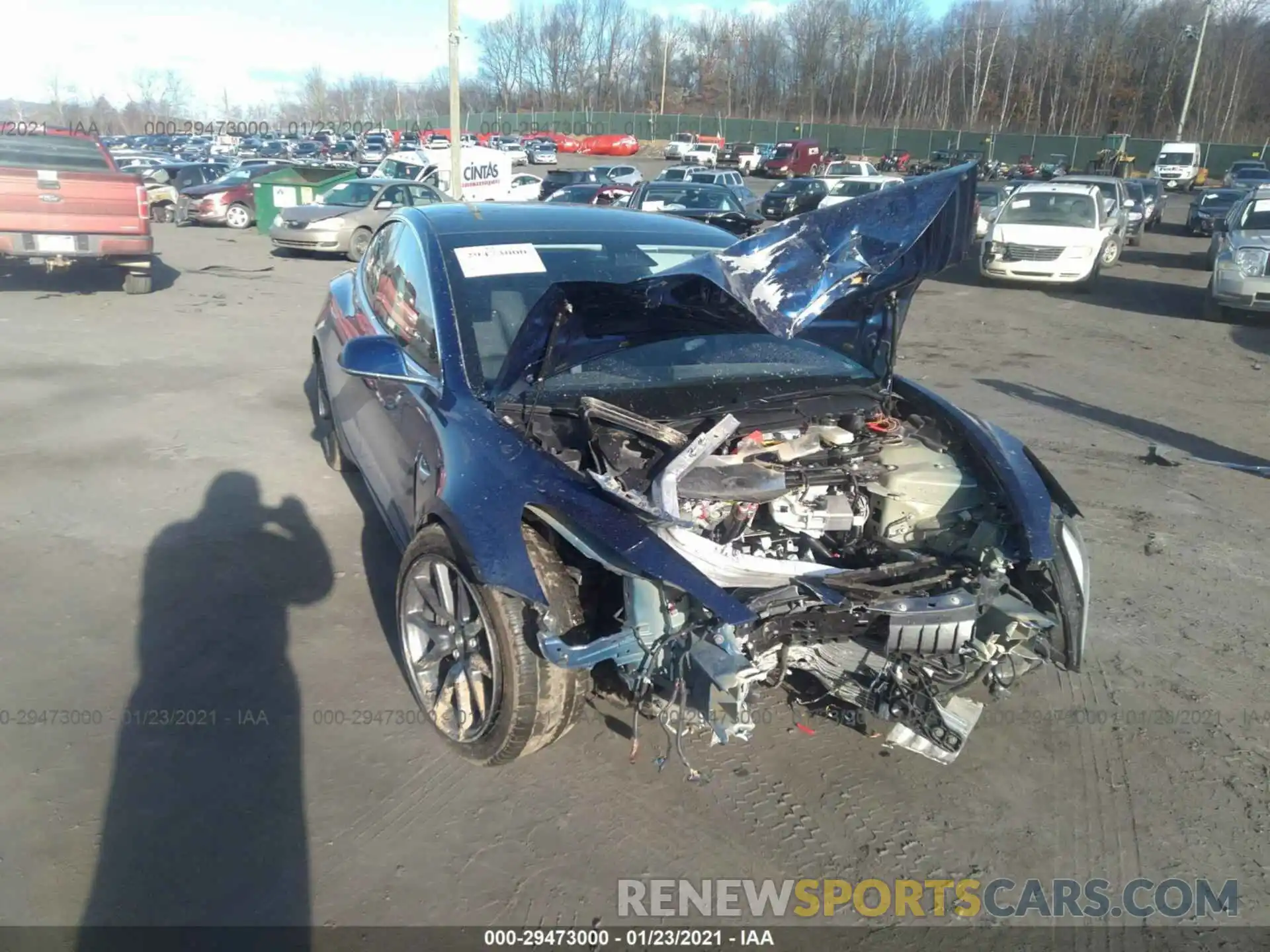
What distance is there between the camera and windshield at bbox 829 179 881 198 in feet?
80.8

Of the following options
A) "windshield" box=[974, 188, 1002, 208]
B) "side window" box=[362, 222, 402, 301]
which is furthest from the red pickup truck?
"windshield" box=[974, 188, 1002, 208]

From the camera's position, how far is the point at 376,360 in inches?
143

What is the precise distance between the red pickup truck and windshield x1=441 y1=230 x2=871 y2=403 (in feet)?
29.6

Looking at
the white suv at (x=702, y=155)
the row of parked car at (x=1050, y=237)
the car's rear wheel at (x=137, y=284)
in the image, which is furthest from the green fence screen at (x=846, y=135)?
the car's rear wheel at (x=137, y=284)

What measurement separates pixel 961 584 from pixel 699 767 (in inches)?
44.4

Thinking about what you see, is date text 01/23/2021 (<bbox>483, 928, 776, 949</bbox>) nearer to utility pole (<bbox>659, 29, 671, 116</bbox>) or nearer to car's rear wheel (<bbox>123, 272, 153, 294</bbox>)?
car's rear wheel (<bbox>123, 272, 153, 294</bbox>)

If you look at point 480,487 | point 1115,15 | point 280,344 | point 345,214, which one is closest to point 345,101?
point 1115,15

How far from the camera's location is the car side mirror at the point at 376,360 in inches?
141

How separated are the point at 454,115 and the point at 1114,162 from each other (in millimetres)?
40518

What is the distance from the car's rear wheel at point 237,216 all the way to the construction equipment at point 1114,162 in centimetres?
3988

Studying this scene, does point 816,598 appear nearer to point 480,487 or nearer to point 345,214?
point 480,487

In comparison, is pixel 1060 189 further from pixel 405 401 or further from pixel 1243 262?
pixel 405 401

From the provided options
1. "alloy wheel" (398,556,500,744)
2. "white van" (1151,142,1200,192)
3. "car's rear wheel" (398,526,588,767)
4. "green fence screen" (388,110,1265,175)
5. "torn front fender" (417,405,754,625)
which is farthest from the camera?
"green fence screen" (388,110,1265,175)

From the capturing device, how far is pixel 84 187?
10.7 meters
